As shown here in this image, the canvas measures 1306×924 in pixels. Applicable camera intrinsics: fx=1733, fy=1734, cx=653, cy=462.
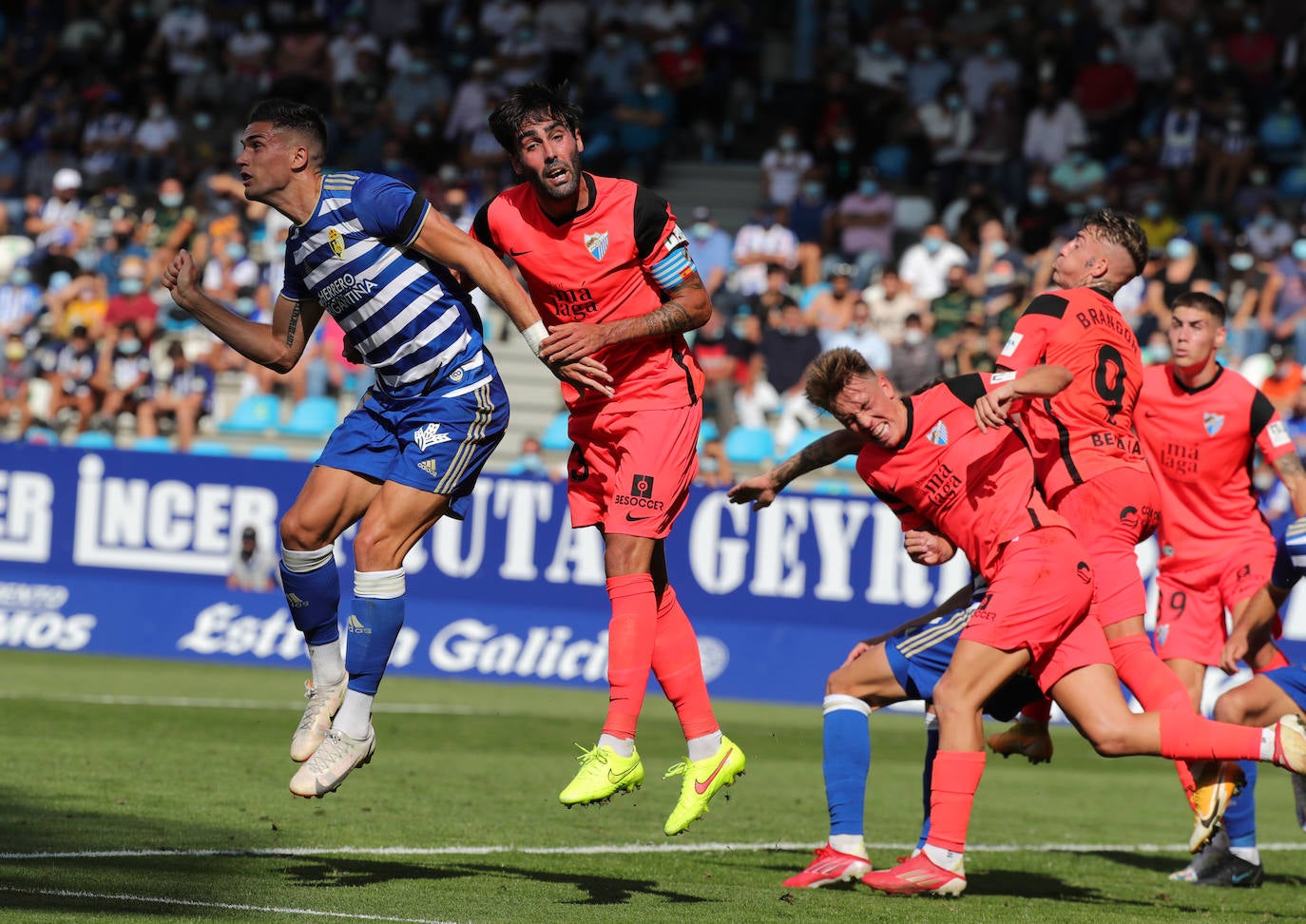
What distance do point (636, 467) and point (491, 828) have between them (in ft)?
8.03

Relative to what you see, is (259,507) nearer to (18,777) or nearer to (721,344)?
(721,344)

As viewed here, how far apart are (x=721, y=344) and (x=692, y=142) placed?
21.8ft

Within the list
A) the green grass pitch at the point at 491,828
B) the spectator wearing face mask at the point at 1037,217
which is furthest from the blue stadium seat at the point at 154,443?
the spectator wearing face mask at the point at 1037,217

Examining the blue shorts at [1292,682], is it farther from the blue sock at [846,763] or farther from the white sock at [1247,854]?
the blue sock at [846,763]

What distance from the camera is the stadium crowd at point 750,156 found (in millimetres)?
19797

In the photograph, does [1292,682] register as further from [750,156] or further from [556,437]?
[750,156]

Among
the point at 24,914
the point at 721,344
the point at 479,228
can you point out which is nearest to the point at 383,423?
the point at 479,228

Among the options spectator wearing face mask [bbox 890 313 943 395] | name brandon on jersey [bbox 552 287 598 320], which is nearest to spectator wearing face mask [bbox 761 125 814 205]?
spectator wearing face mask [bbox 890 313 943 395]

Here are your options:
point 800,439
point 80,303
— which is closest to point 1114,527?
point 800,439

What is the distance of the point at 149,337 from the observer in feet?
72.6

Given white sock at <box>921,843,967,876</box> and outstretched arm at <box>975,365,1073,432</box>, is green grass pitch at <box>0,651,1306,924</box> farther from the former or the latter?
outstretched arm at <box>975,365,1073,432</box>

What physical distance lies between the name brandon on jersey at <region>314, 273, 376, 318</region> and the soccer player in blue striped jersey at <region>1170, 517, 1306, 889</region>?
4460mm

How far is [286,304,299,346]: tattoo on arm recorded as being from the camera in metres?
7.63

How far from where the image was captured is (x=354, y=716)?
23.7ft
